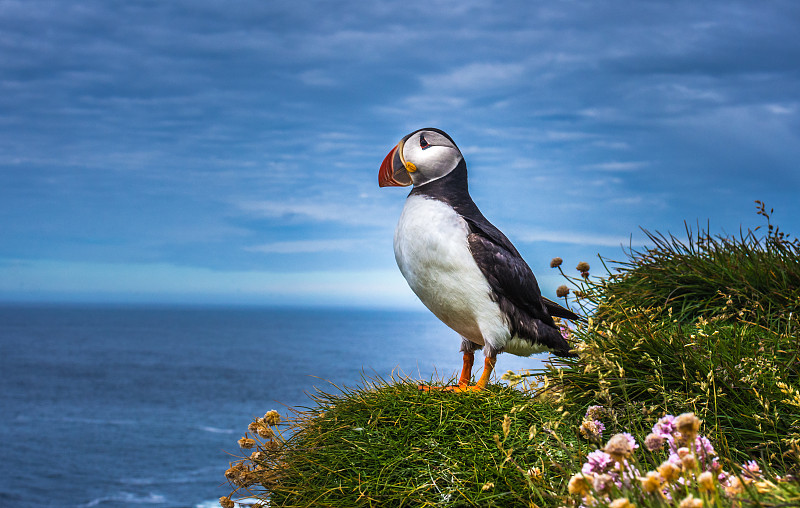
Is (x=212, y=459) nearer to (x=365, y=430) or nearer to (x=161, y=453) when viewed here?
(x=161, y=453)

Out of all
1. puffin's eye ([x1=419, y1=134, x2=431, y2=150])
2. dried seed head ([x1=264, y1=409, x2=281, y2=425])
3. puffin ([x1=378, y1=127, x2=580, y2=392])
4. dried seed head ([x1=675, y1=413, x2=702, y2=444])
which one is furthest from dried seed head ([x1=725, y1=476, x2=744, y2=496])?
puffin's eye ([x1=419, y1=134, x2=431, y2=150])

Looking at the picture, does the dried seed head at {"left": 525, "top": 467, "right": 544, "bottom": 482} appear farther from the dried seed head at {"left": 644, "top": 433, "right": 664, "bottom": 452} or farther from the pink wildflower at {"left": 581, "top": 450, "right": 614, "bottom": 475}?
the dried seed head at {"left": 644, "top": 433, "right": 664, "bottom": 452}

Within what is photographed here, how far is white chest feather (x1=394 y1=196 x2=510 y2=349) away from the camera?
535 cm

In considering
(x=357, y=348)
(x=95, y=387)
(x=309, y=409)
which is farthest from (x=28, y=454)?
(x=309, y=409)

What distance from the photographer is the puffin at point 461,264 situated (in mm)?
5379

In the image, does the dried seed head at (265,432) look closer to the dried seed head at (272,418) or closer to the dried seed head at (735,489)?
the dried seed head at (272,418)

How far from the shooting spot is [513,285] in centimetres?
549

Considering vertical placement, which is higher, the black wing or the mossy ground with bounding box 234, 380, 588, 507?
the black wing

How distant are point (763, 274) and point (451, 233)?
4.29m

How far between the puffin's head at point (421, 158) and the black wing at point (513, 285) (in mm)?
607

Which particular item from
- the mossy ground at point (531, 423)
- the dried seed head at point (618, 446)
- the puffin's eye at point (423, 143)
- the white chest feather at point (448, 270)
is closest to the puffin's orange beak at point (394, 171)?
the puffin's eye at point (423, 143)

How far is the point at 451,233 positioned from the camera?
5363 mm

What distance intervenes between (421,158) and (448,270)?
1118 mm

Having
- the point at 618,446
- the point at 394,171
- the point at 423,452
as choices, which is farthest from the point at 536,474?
the point at 394,171
